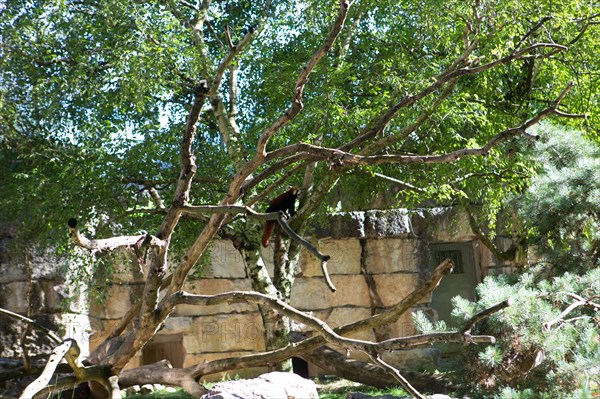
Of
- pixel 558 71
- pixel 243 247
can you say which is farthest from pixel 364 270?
pixel 558 71


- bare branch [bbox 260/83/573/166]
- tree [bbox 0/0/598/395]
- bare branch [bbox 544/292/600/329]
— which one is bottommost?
bare branch [bbox 544/292/600/329]

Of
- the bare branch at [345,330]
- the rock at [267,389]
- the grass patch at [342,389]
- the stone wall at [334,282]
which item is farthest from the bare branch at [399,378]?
the stone wall at [334,282]

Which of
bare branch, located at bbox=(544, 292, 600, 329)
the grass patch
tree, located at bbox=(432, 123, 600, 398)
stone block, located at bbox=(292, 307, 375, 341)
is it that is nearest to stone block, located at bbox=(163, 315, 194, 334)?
stone block, located at bbox=(292, 307, 375, 341)

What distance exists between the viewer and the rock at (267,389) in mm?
5719

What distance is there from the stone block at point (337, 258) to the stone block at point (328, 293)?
10 centimetres

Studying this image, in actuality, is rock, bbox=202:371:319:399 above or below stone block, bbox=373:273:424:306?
below

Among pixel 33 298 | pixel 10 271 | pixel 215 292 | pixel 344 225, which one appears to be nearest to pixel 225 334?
pixel 215 292

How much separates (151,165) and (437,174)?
3541 millimetres

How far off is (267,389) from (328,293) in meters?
6.33

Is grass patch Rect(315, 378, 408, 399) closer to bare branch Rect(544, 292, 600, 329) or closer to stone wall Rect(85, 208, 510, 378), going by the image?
stone wall Rect(85, 208, 510, 378)

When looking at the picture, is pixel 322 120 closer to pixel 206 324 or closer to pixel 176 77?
pixel 176 77

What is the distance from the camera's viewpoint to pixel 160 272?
5.68 m

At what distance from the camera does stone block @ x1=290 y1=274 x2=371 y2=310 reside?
39.4 feet

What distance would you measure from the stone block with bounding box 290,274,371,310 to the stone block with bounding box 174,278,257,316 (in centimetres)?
79
